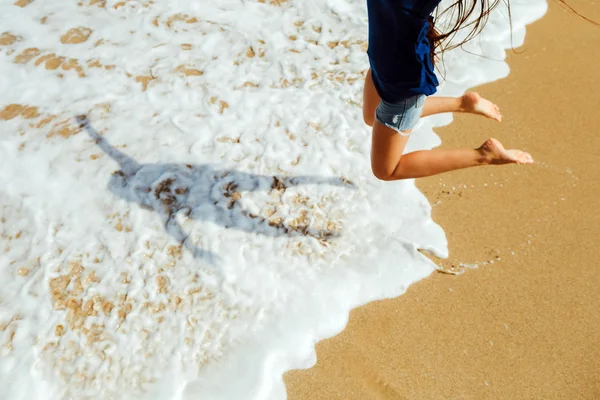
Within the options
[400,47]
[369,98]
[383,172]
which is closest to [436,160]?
[383,172]

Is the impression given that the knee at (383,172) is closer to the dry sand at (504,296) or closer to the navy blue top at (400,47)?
the navy blue top at (400,47)

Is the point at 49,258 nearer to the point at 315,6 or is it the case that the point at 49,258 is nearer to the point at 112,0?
the point at 112,0

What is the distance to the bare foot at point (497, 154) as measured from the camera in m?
2.81

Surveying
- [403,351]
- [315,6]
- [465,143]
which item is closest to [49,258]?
[403,351]

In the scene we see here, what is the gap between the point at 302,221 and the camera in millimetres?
3600

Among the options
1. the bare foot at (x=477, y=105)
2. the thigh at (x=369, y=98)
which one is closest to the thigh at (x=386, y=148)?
the thigh at (x=369, y=98)

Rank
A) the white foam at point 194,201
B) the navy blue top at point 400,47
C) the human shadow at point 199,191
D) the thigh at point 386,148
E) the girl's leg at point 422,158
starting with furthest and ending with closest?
1. the human shadow at point 199,191
2. the white foam at point 194,201
3. the girl's leg at point 422,158
4. the thigh at point 386,148
5. the navy blue top at point 400,47

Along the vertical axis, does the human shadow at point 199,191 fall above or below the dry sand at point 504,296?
below

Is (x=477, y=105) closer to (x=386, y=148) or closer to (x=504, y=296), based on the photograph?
(x=386, y=148)

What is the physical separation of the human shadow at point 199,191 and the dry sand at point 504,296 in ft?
2.63

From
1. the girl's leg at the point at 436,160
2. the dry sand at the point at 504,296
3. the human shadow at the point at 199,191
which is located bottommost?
the human shadow at the point at 199,191

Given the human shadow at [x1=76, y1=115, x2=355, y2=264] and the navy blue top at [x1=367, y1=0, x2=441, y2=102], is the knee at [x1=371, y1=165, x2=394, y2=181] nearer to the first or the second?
the navy blue top at [x1=367, y1=0, x2=441, y2=102]

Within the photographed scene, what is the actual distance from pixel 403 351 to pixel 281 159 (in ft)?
5.54

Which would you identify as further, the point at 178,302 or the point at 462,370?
the point at 178,302
